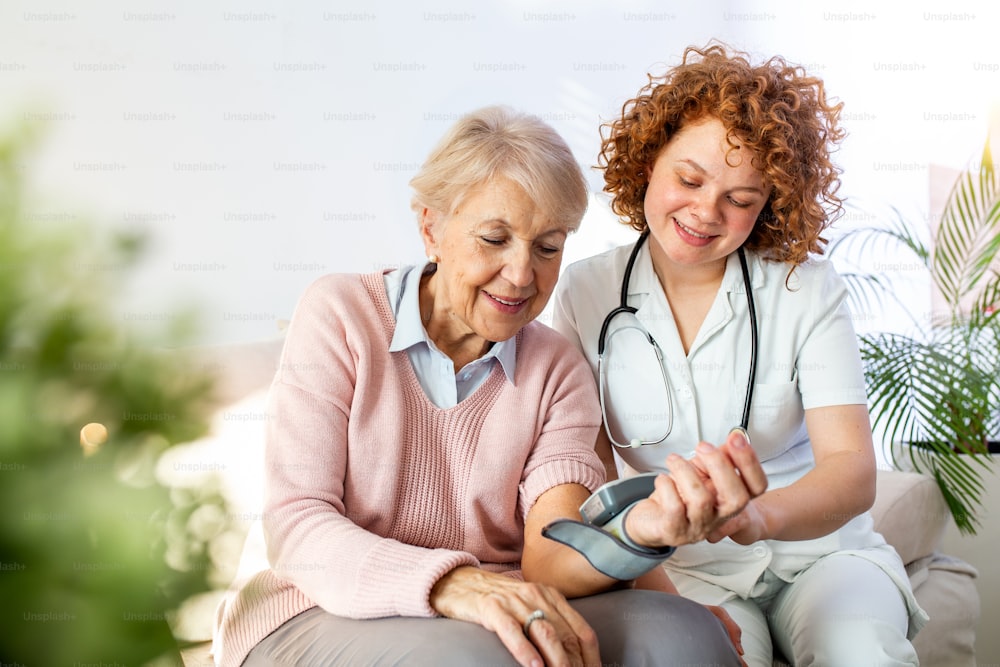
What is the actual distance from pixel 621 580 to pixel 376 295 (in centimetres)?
58

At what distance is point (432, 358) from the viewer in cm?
145

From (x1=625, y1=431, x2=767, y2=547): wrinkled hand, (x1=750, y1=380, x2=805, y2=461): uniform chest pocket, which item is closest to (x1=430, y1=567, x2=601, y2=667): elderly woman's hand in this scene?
(x1=625, y1=431, x2=767, y2=547): wrinkled hand

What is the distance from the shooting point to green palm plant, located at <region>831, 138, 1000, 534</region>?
253 cm

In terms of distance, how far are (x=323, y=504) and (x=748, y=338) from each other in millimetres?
841

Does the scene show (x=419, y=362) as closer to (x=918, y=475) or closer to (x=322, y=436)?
(x=322, y=436)

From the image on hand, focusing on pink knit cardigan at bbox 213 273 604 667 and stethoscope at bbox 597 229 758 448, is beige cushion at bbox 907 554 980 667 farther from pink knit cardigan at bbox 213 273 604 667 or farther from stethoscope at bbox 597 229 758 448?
pink knit cardigan at bbox 213 273 604 667

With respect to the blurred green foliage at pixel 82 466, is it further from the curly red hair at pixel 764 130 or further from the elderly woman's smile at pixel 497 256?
the curly red hair at pixel 764 130

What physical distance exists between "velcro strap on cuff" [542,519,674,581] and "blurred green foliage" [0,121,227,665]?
0.77 metres

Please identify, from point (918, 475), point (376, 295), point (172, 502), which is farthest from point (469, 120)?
point (918, 475)

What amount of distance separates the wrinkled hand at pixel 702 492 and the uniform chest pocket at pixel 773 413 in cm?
57

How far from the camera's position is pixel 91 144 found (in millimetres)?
2514

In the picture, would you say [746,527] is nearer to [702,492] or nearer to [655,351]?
[702,492]

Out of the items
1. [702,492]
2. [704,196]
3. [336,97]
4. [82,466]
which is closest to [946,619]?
[704,196]

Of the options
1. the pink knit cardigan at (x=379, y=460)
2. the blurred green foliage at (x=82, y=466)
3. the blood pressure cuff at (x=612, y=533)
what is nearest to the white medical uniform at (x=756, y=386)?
the pink knit cardigan at (x=379, y=460)
